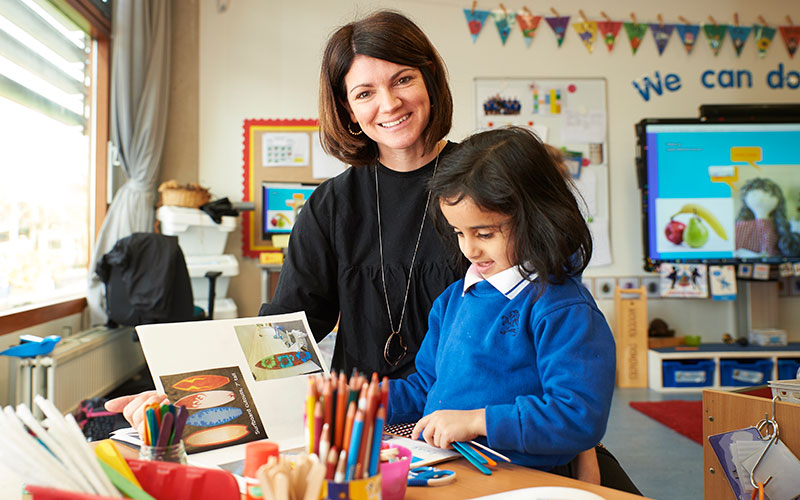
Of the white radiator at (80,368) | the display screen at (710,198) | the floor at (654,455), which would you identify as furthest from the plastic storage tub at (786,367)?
the white radiator at (80,368)

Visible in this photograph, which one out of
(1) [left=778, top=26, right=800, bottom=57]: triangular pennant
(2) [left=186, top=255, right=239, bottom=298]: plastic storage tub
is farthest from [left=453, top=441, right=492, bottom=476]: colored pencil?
(1) [left=778, top=26, right=800, bottom=57]: triangular pennant

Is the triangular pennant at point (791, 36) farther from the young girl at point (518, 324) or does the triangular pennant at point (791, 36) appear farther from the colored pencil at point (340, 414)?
the colored pencil at point (340, 414)

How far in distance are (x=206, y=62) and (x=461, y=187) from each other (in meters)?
3.61

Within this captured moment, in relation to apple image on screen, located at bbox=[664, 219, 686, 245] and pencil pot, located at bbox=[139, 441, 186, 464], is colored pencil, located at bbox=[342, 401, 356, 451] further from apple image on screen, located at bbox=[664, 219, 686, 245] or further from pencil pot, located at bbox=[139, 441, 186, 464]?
apple image on screen, located at bbox=[664, 219, 686, 245]

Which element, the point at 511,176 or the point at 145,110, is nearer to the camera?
the point at 511,176

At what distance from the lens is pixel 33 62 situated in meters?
2.86

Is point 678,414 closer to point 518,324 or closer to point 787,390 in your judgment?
point 787,390

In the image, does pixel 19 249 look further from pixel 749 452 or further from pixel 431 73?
pixel 749 452

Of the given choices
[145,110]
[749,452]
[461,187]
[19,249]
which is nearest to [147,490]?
[461,187]

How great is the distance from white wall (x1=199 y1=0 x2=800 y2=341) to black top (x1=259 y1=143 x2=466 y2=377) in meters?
2.84

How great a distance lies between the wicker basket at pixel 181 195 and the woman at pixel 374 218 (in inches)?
93.5

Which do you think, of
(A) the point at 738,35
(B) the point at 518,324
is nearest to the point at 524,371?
(B) the point at 518,324

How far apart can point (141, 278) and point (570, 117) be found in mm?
2896

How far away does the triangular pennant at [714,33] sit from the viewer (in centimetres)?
423
